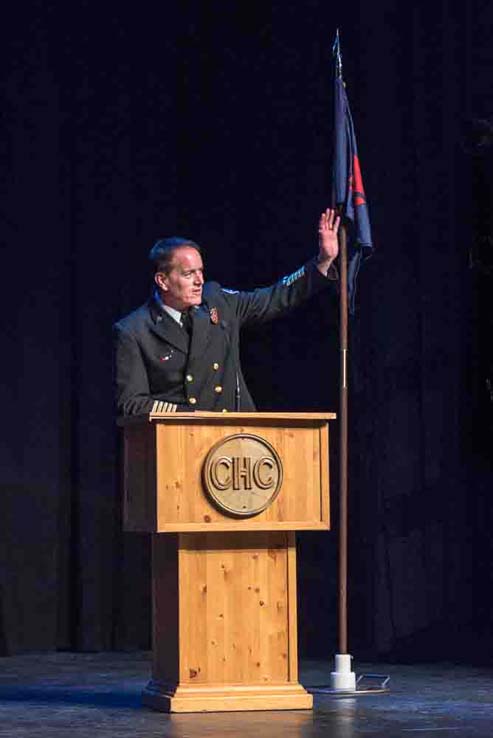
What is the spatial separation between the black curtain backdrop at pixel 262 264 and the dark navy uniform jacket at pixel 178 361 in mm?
1507

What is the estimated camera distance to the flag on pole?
5.03 m

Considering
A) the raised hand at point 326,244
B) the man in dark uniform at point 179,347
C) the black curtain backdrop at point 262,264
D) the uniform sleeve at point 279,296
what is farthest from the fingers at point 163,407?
the black curtain backdrop at point 262,264

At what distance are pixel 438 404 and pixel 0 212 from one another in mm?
1985

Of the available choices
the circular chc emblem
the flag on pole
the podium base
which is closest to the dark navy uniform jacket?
the circular chc emblem

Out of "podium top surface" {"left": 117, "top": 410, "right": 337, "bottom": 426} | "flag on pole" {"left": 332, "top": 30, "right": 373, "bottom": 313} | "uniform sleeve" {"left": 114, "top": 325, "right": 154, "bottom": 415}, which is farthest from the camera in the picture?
"flag on pole" {"left": 332, "top": 30, "right": 373, "bottom": 313}

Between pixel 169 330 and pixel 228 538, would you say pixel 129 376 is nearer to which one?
pixel 169 330

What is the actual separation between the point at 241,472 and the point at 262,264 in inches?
84.0

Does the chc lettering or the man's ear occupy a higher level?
the man's ear

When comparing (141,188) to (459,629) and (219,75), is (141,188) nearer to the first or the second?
(219,75)

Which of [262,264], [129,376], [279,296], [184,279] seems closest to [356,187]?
[279,296]

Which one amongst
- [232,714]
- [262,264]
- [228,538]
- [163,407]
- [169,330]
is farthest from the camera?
[262,264]

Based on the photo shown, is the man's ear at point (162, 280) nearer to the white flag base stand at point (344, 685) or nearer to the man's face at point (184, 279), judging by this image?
the man's face at point (184, 279)

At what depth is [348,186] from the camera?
16.6ft

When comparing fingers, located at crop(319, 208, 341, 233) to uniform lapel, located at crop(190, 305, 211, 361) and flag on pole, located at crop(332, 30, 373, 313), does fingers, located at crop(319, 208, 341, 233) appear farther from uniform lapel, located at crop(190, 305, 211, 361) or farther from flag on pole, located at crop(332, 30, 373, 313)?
uniform lapel, located at crop(190, 305, 211, 361)
